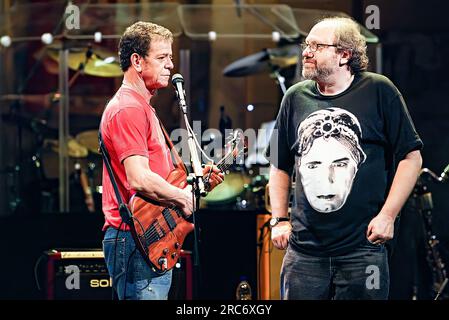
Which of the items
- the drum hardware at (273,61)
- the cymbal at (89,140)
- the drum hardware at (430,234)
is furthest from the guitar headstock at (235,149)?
the cymbal at (89,140)

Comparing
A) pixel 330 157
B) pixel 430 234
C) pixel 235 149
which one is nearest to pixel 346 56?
pixel 330 157

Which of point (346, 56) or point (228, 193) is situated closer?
point (346, 56)

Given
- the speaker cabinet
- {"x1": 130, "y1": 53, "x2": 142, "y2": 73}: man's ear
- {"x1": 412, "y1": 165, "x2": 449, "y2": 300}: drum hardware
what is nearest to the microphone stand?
{"x1": 130, "y1": 53, "x2": 142, "y2": 73}: man's ear

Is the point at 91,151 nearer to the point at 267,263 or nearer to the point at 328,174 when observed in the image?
the point at 267,263

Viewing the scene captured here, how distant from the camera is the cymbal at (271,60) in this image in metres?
9.55

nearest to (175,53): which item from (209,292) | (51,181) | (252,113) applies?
(252,113)

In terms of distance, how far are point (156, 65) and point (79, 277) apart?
2.28 meters

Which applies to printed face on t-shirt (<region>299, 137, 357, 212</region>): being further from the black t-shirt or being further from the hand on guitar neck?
the hand on guitar neck

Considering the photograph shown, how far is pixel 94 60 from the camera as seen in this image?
9664 millimetres

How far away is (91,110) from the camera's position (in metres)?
10.6

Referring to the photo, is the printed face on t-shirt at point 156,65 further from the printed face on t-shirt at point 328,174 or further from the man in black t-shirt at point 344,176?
the printed face on t-shirt at point 328,174

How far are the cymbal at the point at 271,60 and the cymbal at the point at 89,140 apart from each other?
1.71m

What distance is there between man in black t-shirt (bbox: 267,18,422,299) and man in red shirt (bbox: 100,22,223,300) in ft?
2.04
